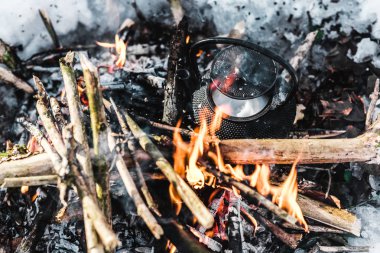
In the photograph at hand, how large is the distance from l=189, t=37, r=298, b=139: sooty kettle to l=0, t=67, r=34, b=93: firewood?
1.91 metres

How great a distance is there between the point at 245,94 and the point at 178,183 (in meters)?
0.81

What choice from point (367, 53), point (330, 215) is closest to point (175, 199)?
point (330, 215)

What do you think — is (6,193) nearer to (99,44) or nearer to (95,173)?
(95,173)

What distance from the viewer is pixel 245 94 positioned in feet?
7.70

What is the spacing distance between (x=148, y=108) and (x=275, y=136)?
1.13 metres

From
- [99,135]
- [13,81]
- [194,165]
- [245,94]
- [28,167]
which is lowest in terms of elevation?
[194,165]

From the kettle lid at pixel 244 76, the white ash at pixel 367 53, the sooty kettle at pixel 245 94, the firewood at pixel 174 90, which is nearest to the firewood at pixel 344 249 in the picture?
the sooty kettle at pixel 245 94

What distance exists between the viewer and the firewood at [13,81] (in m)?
3.40

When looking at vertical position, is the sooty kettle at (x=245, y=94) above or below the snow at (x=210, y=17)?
below

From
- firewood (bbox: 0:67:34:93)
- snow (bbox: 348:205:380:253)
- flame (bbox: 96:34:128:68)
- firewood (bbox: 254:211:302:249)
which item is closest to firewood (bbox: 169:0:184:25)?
flame (bbox: 96:34:128:68)

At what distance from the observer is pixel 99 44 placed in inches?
150

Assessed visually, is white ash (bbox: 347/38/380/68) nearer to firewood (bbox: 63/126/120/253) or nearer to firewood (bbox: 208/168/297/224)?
firewood (bbox: 208/168/297/224)

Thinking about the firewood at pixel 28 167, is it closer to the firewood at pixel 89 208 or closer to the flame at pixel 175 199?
the firewood at pixel 89 208

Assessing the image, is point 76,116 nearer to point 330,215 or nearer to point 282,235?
point 282,235
